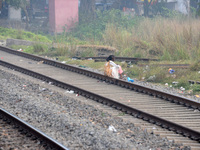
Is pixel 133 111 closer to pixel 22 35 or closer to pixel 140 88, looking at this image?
pixel 140 88

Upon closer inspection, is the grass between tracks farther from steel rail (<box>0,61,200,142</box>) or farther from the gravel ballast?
the gravel ballast

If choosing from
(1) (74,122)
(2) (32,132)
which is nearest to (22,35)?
(1) (74,122)

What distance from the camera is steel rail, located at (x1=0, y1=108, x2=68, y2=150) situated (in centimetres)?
462

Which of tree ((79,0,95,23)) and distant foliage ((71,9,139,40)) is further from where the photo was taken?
tree ((79,0,95,23))

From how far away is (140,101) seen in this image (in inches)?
309

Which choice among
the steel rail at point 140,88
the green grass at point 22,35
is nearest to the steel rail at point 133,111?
the steel rail at point 140,88

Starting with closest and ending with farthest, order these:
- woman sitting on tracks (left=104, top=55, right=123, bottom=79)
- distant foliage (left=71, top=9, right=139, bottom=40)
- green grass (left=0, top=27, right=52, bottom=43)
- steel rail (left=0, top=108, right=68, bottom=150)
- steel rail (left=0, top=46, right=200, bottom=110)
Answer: steel rail (left=0, top=108, right=68, bottom=150) → steel rail (left=0, top=46, right=200, bottom=110) → woman sitting on tracks (left=104, top=55, right=123, bottom=79) → green grass (left=0, top=27, right=52, bottom=43) → distant foliage (left=71, top=9, right=139, bottom=40)

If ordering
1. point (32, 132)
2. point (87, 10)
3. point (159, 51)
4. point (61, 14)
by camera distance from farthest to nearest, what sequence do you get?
point (87, 10) < point (61, 14) < point (159, 51) < point (32, 132)

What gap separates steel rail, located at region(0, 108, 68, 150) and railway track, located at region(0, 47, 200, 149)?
2.22 meters

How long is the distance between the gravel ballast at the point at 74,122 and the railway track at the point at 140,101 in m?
0.42

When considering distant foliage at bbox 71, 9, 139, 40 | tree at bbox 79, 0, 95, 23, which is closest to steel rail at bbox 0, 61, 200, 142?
distant foliage at bbox 71, 9, 139, 40

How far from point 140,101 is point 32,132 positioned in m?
3.55

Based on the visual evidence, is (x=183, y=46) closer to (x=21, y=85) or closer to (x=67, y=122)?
(x=21, y=85)

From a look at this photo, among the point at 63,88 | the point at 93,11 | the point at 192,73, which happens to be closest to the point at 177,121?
the point at 63,88
